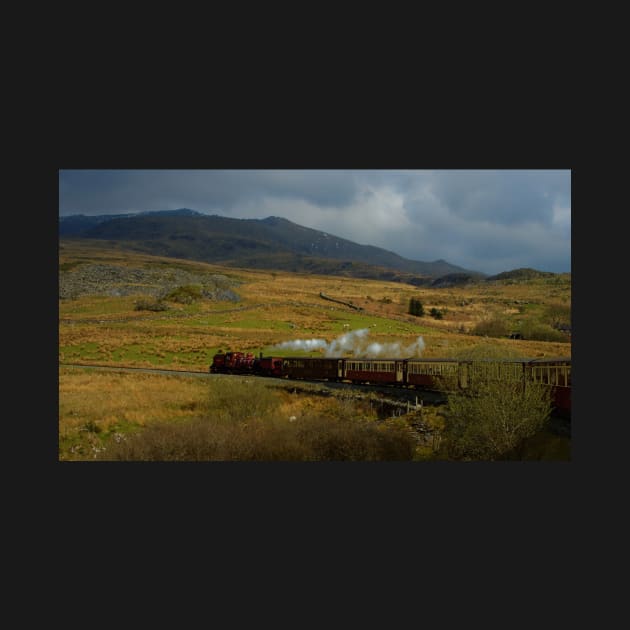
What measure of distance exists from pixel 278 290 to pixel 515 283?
710 centimetres

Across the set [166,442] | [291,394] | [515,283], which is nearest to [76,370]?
[166,442]

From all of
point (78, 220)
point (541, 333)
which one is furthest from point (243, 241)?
point (541, 333)

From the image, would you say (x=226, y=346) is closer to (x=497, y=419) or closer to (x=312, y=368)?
(x=312, y=368)

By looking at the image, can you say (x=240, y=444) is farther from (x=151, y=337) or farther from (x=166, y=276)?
(x=166, y=276)

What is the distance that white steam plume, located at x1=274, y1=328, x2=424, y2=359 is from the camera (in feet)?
38.2

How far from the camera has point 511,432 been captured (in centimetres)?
982

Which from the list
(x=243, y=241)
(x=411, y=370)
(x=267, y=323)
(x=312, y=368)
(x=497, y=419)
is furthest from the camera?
(x=243, y=241)

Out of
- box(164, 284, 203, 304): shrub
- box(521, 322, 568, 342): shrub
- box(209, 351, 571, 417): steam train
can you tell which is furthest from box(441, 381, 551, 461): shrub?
box(164, 284, 203, 304): shrub

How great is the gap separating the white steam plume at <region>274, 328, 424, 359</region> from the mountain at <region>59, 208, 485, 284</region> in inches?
173

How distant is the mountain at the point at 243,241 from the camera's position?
15.5 m

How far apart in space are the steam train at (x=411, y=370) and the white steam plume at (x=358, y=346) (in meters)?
0.16

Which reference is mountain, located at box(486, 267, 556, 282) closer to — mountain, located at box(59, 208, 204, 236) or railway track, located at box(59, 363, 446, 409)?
railway track, located at box(59, 363, 446, 409)

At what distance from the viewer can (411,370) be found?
1147 cm

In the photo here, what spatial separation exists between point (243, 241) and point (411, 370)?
71175mm
